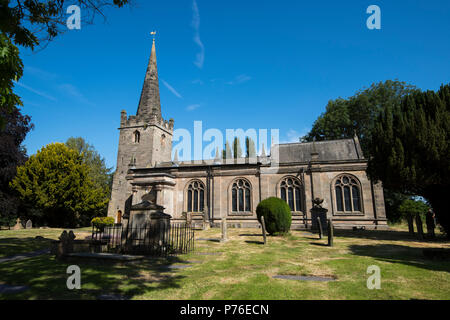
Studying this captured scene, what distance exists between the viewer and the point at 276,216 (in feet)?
50.6

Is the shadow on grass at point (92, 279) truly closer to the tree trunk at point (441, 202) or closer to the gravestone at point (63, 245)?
the gravestone at point (63, 245)

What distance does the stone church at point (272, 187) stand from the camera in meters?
21.9

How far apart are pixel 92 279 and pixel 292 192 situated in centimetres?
2022

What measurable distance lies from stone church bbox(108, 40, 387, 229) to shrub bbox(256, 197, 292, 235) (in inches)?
287

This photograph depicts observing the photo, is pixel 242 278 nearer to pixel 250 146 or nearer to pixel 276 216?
pixel 276 216

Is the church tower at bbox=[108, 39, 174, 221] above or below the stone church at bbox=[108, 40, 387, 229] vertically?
above

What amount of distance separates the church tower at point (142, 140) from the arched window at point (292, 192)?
16.8 metres

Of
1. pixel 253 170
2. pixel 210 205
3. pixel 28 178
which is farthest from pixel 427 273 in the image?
pixel 28 178

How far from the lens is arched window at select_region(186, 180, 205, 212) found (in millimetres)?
25906

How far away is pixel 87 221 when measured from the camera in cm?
3488

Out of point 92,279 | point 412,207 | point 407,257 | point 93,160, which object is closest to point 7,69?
point 92,279

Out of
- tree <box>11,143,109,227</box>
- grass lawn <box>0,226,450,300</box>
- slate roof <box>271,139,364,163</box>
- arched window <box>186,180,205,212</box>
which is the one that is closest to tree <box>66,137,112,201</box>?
tree <box>11,143,109,227</box>

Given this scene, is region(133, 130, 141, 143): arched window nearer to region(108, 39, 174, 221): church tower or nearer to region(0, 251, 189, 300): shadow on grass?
region(108, 39, 174, 221): church tower

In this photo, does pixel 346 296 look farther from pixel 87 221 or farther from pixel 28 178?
pixel 87 221
